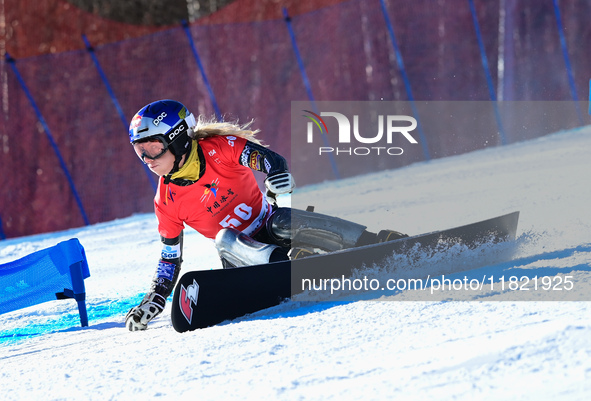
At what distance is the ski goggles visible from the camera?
3.57 metres

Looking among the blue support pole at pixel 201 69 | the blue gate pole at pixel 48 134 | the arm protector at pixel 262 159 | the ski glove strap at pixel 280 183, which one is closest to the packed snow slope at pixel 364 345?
the ski glove strap at pixel 280 183

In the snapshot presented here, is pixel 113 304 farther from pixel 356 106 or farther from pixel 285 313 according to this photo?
pixel 356 106

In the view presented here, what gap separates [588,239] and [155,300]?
2.59 m

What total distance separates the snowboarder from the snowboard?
8.3 inches

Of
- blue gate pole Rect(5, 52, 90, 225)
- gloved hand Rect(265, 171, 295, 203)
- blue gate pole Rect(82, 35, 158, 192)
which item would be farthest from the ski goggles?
blue gate pole Rect(5, 52, 90, 225)

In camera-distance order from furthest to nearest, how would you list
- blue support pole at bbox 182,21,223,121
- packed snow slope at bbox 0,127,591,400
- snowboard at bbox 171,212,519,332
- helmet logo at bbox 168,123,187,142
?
blue support pole at bbox 182,21,223,121, helmet logo at bbox 168,123,187,142, snowboard at bbox 171,212,519,332, packed snow slope at bbox 0,127,591,400

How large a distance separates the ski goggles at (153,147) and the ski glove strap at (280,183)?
2.03 ft

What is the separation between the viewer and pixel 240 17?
10102 millimetres

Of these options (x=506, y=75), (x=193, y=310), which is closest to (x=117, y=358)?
(x=193, y=310)

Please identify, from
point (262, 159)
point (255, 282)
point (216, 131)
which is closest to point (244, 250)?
point (255, 282)

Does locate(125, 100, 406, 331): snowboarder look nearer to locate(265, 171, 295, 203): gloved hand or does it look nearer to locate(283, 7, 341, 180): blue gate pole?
locate(265, 171, 295, 203): gloved hand

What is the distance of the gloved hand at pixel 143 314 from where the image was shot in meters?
3.64

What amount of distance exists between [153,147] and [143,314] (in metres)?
0.95

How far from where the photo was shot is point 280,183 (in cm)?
350
